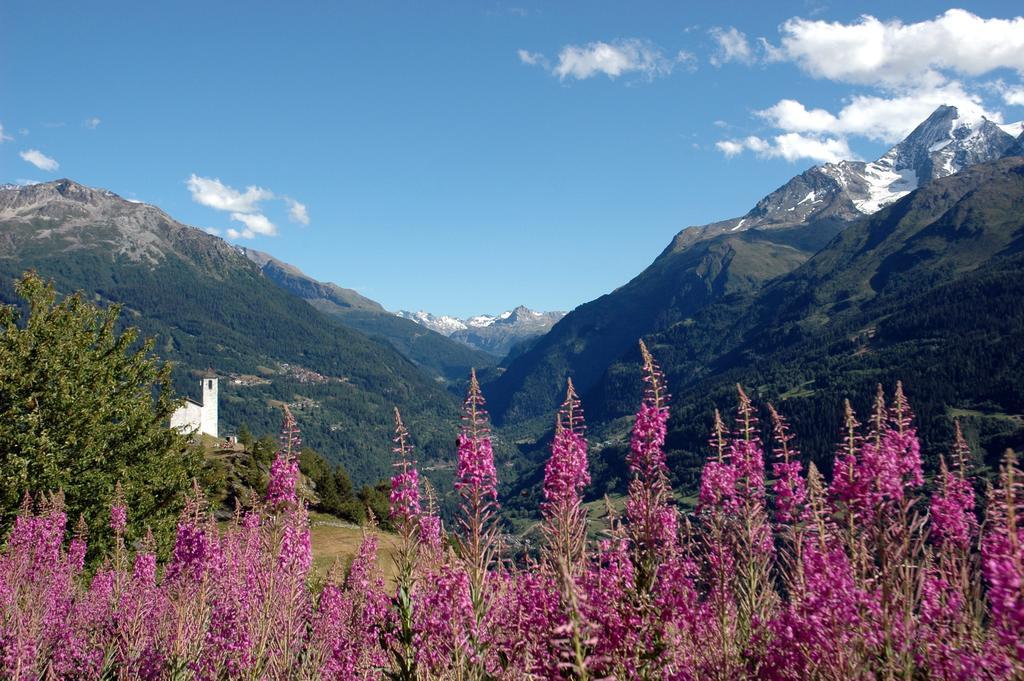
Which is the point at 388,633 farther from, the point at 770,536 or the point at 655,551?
the point at 770,536

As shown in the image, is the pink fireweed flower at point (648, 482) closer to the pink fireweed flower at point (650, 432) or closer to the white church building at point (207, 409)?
the pink fireweed flower at point (650, 432)

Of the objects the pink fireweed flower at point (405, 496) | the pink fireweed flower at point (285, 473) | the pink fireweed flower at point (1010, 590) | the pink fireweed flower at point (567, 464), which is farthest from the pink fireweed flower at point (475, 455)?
the pink fireweed flower at point (285, 473)

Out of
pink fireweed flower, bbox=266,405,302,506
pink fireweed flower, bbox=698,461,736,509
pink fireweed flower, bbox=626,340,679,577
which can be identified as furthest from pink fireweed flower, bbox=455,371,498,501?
pink fireweed flower, bbox=266,405,302,506

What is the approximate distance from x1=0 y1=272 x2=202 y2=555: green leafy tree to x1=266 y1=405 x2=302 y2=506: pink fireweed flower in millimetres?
17318

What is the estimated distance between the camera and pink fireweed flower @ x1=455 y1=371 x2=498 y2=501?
228 inches

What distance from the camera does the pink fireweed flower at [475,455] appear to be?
228 inches

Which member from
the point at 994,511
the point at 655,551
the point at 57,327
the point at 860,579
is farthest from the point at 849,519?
the point at 57,327

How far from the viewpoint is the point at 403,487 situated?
776 centimetres

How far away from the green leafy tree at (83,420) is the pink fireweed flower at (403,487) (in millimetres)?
19720

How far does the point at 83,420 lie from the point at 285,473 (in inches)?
881

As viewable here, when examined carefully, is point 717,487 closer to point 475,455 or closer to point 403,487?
point 475,455

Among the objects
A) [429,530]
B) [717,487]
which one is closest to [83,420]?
[429,530]

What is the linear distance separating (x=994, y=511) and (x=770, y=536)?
3.05m

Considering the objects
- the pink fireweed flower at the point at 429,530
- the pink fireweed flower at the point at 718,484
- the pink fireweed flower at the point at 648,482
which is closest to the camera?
the pink fireweed flower at the point at 648,482
